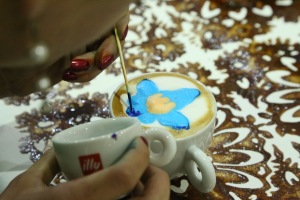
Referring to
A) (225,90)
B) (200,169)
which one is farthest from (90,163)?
(225,90)

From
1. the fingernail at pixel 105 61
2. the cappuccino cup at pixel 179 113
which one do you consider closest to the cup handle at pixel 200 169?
the cappuccino cup at pixel 179 113

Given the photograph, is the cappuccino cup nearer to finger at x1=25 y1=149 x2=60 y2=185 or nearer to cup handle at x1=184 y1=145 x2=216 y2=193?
cup handle at x1=184 y1=145 x2=216 y2=193

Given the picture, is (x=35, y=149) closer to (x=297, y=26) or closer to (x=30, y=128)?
(x=30, y=128)

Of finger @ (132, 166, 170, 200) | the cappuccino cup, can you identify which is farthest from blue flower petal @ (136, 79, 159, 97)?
finger @ (132, 166, 170, 200)

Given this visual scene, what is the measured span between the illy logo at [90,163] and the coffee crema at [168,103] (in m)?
0.16

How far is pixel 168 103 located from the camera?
765 millimetres

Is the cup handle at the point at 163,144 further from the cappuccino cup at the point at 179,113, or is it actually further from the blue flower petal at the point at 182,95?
the blue flower petal at the point at 182,95

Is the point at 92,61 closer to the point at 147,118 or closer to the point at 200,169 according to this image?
the point at 147,118

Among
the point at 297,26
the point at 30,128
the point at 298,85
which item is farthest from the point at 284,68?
the point at 30,128

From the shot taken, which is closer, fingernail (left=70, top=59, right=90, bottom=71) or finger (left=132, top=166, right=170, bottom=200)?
finger (left=132, top=166, right=170, bottom=200)

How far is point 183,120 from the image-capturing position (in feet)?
2.37

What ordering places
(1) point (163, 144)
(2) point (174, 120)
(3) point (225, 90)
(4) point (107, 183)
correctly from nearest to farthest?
(4) point (107, 183)
(1) point (163, 144)
(2) point (174, 120)
(3) point (225, 90)

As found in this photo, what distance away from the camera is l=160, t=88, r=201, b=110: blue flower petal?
76 cm

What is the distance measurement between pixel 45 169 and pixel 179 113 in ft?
0.80
